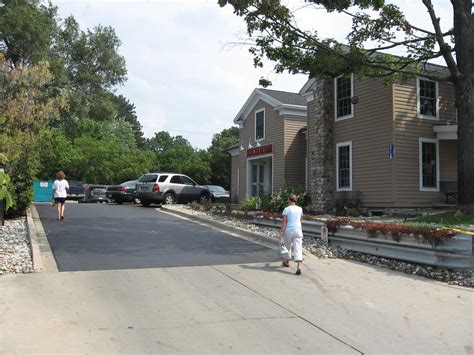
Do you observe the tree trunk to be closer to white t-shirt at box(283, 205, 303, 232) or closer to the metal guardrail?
the metal guardrail

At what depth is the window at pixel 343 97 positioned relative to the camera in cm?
1961

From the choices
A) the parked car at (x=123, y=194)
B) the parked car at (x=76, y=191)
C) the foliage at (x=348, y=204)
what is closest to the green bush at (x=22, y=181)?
the foliage at (x=348, y=204)

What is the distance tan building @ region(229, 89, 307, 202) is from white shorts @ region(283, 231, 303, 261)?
15607 mm

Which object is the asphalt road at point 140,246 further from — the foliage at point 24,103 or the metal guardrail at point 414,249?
the foliage at point 24,103

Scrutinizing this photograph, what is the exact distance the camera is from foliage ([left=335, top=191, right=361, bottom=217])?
58.9 feet

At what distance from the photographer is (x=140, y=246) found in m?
10.3

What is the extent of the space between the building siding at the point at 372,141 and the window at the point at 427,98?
147 cm

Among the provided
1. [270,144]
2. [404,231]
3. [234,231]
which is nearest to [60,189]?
[234,231]

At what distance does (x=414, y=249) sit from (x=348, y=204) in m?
9.97

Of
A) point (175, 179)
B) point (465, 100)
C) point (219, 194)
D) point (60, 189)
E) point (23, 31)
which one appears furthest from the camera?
point (219, 194)

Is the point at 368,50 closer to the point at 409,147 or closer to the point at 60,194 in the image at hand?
the point at 409,147

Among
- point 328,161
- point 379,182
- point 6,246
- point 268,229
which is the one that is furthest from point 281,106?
point 6,246

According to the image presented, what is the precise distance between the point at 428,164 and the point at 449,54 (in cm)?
498

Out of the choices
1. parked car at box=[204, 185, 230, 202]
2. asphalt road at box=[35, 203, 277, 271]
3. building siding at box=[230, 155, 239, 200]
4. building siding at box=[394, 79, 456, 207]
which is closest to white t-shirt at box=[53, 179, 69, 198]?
asphalt road at box=[35, 203, 277, 271]
